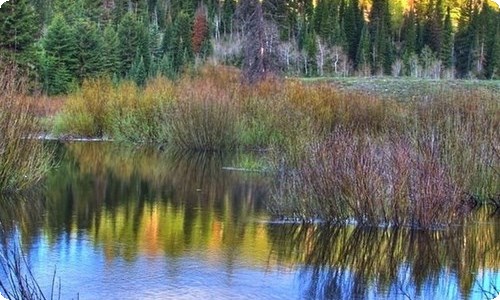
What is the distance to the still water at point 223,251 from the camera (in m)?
7.01

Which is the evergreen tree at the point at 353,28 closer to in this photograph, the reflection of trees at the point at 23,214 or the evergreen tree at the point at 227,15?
the evergreen tree at the point at 227,15

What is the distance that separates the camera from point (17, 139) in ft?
36.2

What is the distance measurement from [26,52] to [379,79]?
16.3 m

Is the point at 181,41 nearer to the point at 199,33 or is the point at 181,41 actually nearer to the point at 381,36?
the point at 199,33

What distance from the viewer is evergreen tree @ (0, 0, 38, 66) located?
2895cm

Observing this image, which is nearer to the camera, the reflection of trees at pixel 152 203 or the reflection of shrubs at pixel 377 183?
the reflection of trees at pixel 152 203

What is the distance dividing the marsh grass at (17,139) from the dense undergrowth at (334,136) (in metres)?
4.14

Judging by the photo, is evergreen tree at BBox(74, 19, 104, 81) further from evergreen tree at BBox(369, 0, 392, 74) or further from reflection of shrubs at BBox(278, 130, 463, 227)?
reflection of shrubs at BBox(278, 130, 463, 227)

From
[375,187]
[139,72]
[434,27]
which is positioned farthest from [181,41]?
[375,187]

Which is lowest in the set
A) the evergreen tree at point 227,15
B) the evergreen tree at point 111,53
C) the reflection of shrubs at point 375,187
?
the reflection of shrubs at point 375,187

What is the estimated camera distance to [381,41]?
58500 millimetres

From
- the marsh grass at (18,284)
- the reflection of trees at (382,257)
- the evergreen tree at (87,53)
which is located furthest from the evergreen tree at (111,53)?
the marsh grass at (18,284)

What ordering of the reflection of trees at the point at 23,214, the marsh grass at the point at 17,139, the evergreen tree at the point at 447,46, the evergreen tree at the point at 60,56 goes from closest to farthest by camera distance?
1. the reflection of trees at the point at 23,214
2. the marsh grass at the point at 17,139
3. the evergreen tree at the point at 60,56
4. the evergreen tree at the point at 447,46

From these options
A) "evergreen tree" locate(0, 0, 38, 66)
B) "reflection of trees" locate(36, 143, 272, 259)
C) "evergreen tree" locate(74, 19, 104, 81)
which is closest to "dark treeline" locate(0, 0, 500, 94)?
"evergreen tree" locate(74, 19, 104, 81)
